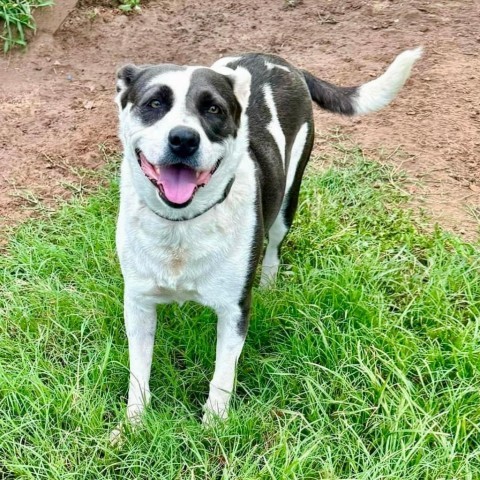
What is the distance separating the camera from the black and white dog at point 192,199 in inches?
92.4

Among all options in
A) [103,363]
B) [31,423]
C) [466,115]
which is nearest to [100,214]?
[103,363]

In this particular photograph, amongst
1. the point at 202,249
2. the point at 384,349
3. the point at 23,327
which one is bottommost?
the point at 23,327

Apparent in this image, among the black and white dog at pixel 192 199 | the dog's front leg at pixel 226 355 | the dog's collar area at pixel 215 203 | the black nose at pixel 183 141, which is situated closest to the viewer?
the black nose at pixel 183 141

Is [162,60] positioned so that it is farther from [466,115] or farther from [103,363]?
[103,363]

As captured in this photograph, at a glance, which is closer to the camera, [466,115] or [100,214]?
[100,214]

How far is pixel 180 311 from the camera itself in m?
3.25

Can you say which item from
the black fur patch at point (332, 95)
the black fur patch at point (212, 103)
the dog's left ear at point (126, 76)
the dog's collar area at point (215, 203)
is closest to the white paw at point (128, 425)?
the dog's collar area at point (215, 203)

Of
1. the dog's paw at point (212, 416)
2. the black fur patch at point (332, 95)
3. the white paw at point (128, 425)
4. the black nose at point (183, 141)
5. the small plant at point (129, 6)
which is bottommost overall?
the white paw at point (128, 425)

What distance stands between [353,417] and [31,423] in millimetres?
1360

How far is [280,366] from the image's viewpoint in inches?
118

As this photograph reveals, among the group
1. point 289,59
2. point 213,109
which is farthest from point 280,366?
point 289,59

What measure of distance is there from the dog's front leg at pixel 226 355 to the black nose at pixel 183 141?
70 cm

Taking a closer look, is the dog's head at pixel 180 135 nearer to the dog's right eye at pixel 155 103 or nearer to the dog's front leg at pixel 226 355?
the dog's right eye at pixel 155 103

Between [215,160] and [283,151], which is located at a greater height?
[215,160]
